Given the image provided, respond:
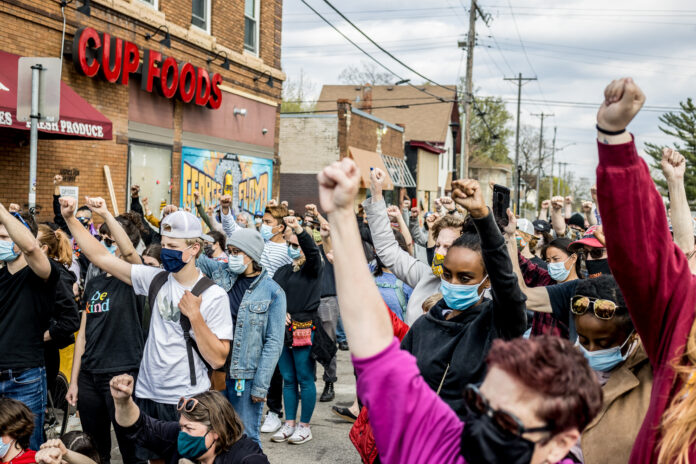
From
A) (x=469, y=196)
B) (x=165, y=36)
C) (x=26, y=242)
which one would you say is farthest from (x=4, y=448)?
(x=165, y=36)

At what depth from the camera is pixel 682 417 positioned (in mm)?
1675

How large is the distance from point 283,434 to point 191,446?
3.06 metres

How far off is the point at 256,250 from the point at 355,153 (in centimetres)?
2400

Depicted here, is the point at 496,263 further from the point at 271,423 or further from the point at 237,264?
the point at 271,423

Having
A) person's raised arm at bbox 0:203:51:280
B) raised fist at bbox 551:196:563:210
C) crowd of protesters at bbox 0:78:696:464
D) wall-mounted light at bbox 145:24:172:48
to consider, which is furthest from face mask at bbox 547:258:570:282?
wall-mounted light at bbox 145:24:172:48

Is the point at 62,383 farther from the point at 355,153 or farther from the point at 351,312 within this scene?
the point at 355,153

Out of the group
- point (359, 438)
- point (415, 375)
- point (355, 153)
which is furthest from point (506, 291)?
point (355, 153)

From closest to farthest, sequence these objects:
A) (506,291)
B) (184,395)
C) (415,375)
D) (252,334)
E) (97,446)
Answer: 1. (415,375)
2. (506,291)
3. (184,395)
4. (97,446)
5. (252,334)

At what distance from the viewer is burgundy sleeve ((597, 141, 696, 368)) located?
1698mm

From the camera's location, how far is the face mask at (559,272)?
5797 millimetres

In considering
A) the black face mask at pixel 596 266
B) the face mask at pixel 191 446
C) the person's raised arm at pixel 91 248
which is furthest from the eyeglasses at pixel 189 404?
the black face mask at pixel 596 266

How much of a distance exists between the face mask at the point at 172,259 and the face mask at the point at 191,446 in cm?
111

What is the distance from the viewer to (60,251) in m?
5.92

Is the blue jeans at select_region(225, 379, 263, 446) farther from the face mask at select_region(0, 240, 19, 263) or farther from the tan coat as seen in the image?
the tan coat
